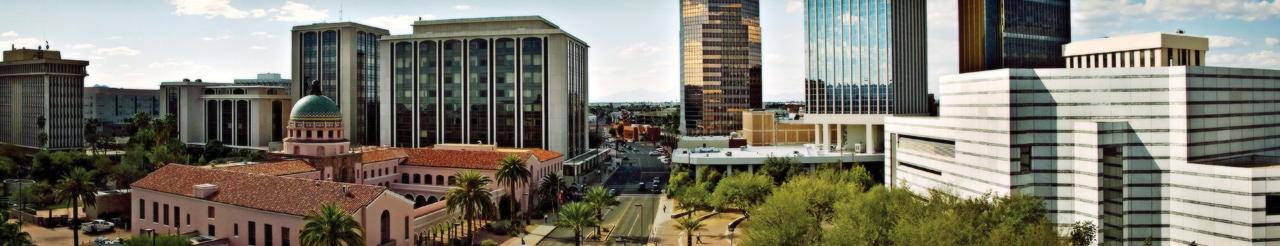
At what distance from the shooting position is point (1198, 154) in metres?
63.1

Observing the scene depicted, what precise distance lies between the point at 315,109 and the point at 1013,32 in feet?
402

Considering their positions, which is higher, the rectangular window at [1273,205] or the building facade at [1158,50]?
the building facade at [1158,50]

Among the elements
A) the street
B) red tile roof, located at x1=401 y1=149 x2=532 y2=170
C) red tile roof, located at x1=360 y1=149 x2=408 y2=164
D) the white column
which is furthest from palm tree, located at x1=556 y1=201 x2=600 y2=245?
the white column

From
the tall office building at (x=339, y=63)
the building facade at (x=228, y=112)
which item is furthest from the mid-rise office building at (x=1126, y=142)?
the building facade at (x=228, y=112)

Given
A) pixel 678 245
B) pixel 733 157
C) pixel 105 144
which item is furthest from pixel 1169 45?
pixel 105 144

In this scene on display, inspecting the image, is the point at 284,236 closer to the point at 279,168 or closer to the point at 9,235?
the point at 9,235

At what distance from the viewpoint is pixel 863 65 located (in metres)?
139

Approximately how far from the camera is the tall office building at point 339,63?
162 meters

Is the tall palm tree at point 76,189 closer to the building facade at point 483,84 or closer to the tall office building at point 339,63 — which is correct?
the building facade at point 483,84

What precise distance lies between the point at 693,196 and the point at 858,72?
5577 centimetres

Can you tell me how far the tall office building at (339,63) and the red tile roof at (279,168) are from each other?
77.0m

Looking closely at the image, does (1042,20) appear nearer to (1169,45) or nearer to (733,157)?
(1169,45)

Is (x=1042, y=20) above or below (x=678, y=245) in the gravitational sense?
above

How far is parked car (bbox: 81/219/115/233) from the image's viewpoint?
84.7 meters
